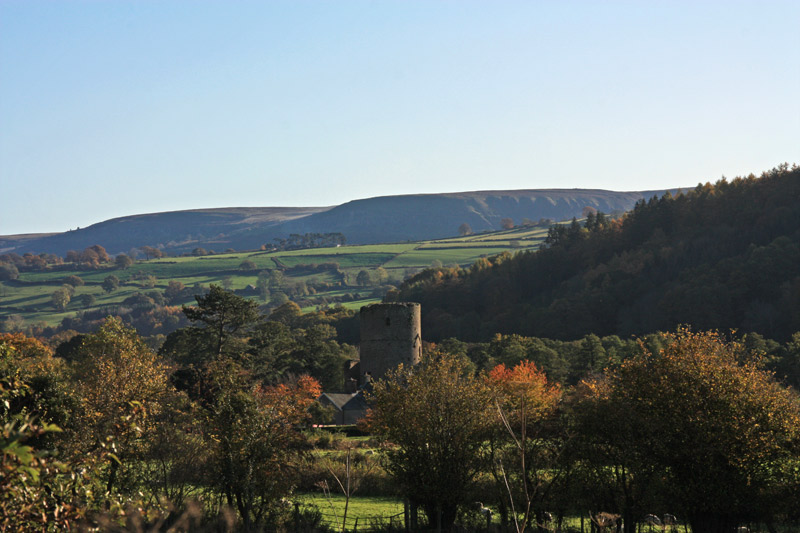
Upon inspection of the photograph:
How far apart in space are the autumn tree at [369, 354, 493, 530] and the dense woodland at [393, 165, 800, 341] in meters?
72.0

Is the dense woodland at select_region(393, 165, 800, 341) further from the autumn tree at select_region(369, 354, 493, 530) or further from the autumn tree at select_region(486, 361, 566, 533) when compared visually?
the autumn tree at select_region(369, 354, 493, 530)

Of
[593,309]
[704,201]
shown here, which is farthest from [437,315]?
[704,201]

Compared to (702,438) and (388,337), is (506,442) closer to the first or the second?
(702,438)

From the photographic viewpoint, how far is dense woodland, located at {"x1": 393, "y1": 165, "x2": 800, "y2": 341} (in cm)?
9975

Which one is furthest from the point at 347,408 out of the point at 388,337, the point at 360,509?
the point at 360,509

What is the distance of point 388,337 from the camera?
6481cm

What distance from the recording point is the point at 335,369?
9088 cm

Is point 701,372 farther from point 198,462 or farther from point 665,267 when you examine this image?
point 665,267

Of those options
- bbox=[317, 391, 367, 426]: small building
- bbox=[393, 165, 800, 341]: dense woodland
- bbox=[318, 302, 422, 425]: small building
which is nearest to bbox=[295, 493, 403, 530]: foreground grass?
bbox=[318, 302, 422, 425]: small building

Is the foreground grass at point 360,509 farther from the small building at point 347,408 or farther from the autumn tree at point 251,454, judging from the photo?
the small building at point 347,408

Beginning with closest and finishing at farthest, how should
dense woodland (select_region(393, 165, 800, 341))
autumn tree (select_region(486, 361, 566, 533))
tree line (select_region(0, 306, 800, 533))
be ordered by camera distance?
tree line (select_region(0, 306, 800, 533)), autumn tree (select_region(486, 361, 566, 533)), dense woodland (select_region(393, 165, 800, 341))

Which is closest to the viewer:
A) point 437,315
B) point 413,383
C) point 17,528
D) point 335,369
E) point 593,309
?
point 17,528

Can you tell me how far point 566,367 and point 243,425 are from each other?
182ft

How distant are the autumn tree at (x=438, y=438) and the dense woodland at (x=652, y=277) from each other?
72004mm
